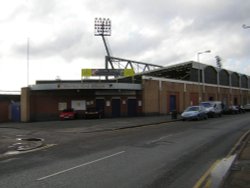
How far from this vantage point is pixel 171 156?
520 inches

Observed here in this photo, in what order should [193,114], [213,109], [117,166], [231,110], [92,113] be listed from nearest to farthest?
[117,166]
[193,114]
[92,113]
[213,109]
[231,110]

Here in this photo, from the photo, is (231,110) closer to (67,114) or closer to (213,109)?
(213,109)

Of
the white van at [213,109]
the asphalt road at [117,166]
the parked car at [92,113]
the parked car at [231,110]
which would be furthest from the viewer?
the parked car at [231,110]

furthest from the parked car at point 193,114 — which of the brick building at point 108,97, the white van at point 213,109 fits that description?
the brick building at point 108,97

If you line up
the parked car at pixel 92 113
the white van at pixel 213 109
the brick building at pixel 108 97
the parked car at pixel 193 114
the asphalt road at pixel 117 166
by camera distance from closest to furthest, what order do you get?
1. the asphalt road at pixel 117 166
2. the parked car at pixel 193 114
3. the parked car at pixel 92 113
4. the brick building at pixel 108 97
5. the white van at pixel 213 109

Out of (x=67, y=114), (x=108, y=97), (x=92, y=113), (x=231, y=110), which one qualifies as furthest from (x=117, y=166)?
(x=231, y=110)

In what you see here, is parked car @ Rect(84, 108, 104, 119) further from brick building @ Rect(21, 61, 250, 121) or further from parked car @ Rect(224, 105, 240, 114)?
parked car @ Rect(224, 105, 240, 114)

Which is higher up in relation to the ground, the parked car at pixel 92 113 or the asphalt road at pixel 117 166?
the parked car at pixel 92 113

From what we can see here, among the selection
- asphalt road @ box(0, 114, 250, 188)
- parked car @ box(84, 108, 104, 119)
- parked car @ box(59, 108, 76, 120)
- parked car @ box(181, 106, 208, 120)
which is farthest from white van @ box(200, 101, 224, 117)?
asphalt road @ box(0, 114, 250, 188)

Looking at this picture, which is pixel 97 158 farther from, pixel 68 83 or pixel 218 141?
pixel 68 83

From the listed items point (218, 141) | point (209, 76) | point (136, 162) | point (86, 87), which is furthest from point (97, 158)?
point (209, 76)

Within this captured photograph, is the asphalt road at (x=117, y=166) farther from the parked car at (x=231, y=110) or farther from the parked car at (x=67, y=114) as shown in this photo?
the parked car at (x=231, y=110)

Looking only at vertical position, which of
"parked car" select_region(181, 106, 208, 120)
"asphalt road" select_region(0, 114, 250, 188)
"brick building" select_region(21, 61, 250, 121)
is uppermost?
"brick building" select_region(21, 61, 250, 121)

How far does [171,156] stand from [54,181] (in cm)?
526
